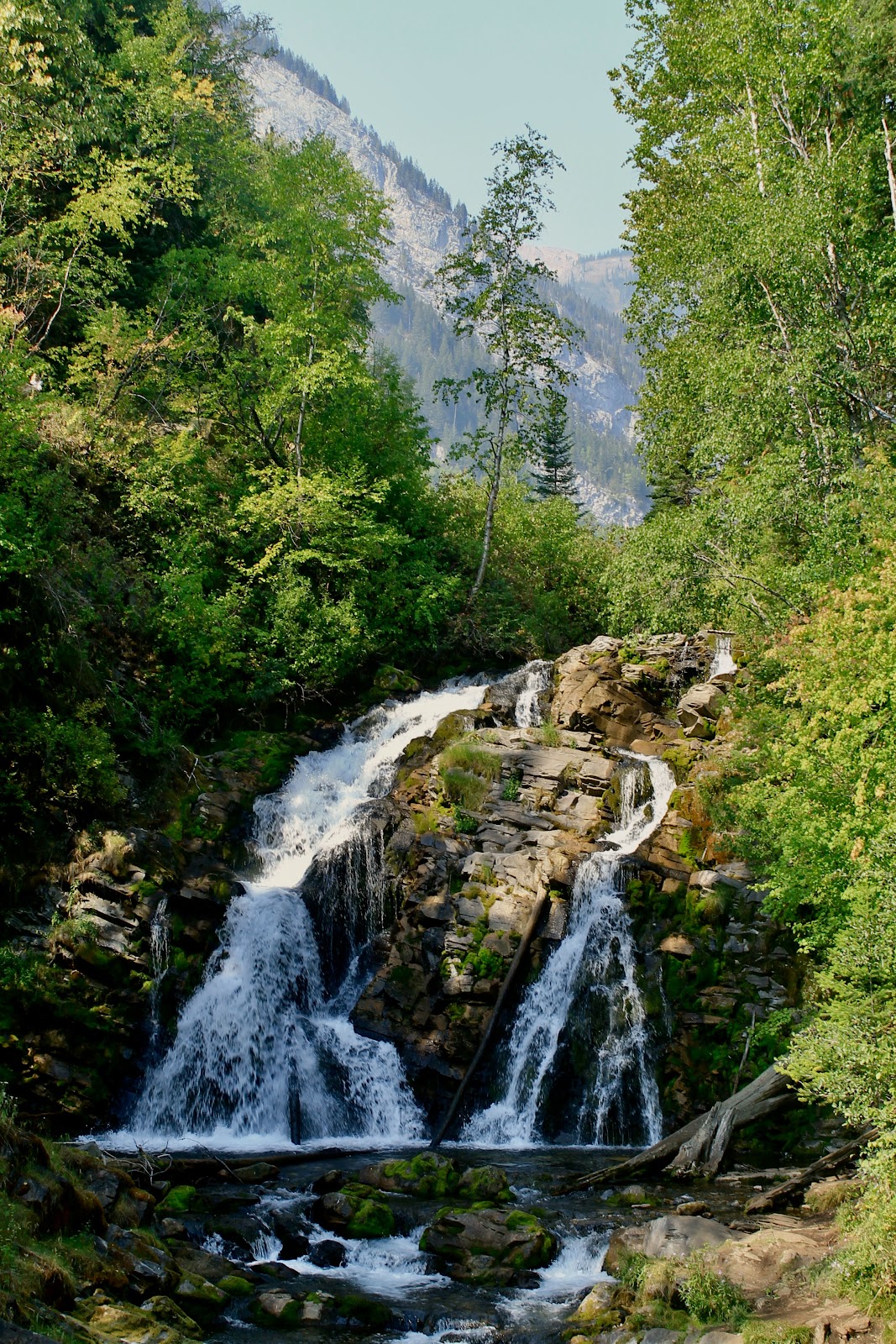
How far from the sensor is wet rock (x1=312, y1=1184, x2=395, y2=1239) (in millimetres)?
12602

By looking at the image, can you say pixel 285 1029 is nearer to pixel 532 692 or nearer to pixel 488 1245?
pixel 488 1245

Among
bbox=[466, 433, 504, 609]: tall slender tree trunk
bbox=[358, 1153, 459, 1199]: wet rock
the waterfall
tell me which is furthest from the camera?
bbox=[466, 433, 504, 609]: tall slender tree trunk

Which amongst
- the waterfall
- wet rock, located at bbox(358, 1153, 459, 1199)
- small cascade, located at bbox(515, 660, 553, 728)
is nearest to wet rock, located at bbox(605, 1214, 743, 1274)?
wet rock, located at bbox(358, 1153, 459, 1199)

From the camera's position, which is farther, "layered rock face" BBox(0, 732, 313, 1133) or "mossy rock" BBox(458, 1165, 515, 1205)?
"layered rock face" BBox(0, 732, 313, 1133)

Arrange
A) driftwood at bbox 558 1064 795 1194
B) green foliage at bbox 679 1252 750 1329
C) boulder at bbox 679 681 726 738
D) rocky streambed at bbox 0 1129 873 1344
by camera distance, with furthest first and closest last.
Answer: boulder at bbox 679 681 726 738 < driftwood at bbox 558 1064 795 1194 < green foliage at bbox 679 1252 750 1329 < rocky streambed at bbox 0 1129 873 1344

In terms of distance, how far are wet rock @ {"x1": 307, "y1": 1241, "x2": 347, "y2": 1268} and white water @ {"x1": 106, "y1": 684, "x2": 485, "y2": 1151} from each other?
4569 mm

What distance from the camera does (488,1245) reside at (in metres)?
12.1

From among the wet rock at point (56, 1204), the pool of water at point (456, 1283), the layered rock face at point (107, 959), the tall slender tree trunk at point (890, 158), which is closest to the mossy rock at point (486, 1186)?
the pool of water at point (456, 1283)

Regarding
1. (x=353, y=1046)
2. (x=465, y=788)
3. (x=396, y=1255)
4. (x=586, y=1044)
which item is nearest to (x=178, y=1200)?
(x=396, y=1255)

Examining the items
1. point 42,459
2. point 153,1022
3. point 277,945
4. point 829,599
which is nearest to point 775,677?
point 829,599

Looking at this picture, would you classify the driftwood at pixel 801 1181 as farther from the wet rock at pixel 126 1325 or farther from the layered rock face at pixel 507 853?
the wet rock at pixel 126 1325

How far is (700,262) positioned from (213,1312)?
23.4 metres

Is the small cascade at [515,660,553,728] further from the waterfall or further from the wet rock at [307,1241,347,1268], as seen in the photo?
the wet rock at [307,1241,347,1268]

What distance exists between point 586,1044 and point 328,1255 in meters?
7.80
